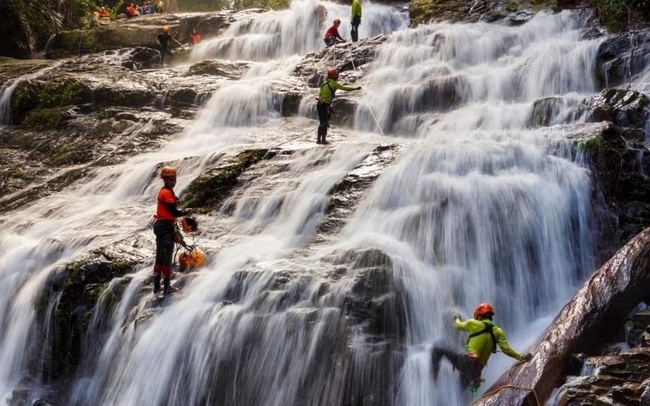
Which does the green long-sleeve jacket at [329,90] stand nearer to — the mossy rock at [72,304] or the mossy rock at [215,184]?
the mossy rock at [215,184]

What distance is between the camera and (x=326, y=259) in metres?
7.97

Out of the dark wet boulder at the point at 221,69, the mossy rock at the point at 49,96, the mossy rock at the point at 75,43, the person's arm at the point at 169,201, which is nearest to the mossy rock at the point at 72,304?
the person's arm at the point at 169,201

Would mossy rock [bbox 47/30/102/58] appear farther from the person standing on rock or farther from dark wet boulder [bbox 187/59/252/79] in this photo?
dark wet boulder [bbox 187/59/252/79]

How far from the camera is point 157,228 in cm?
803

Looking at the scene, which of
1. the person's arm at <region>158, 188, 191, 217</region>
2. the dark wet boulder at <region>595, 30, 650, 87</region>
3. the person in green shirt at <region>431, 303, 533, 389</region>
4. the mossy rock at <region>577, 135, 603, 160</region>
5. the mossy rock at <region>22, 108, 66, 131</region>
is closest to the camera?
the person in green shirt at <region>431, 303, 533, 389</region>

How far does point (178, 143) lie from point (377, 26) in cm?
1108

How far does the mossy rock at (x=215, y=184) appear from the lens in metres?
10.6

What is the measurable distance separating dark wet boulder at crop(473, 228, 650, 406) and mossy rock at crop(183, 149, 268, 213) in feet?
20.4

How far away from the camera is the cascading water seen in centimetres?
675

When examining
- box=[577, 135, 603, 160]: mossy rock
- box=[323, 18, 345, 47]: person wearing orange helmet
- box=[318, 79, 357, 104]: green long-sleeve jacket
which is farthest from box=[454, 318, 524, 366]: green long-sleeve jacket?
box=[323, 18, 345, 47]: person wearing orange helmet

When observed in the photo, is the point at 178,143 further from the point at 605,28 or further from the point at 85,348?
the point at 605,28

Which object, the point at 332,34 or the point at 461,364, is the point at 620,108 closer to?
the point at 461,364

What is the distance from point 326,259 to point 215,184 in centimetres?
369

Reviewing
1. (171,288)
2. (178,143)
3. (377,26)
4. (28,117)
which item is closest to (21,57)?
(28,117)
